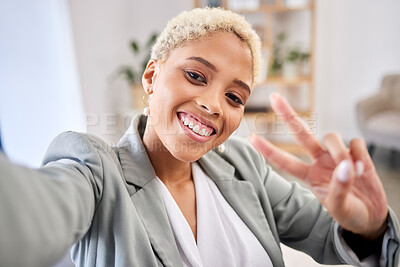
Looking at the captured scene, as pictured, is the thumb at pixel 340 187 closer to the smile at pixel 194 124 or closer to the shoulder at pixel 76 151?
the smile at pixel 194 124

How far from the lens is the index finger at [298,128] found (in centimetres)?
68

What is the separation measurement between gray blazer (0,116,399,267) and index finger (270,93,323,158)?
0.78ft

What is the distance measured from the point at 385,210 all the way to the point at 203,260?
0.42 m

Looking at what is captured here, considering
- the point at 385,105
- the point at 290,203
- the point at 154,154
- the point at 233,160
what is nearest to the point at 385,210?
the point at 290,203

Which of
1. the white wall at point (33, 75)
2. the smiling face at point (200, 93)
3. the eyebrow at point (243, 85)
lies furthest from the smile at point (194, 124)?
the white wall at point (33, 75)

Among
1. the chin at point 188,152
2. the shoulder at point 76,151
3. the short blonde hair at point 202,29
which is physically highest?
the short blonde hair at point 202,29

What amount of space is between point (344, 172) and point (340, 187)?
33 millimetres

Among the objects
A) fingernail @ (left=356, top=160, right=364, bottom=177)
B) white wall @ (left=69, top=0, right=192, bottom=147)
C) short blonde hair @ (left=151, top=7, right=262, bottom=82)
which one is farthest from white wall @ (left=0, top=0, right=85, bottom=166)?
fingernail @ (left=356, top=160, right=364, bottom=177)

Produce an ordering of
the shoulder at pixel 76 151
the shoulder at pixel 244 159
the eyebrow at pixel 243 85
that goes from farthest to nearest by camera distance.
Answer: the shoulder at pixel 244 159, the eyebrow at pixel 243 85, the shoulder at pixel 76 151

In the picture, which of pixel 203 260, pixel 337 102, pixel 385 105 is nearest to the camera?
pixel 203 260

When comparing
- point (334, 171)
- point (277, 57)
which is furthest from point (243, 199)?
point (277, 57)

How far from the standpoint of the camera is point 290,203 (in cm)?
98

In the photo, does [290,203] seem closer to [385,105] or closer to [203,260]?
[203,260]

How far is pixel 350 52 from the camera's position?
374 cm
